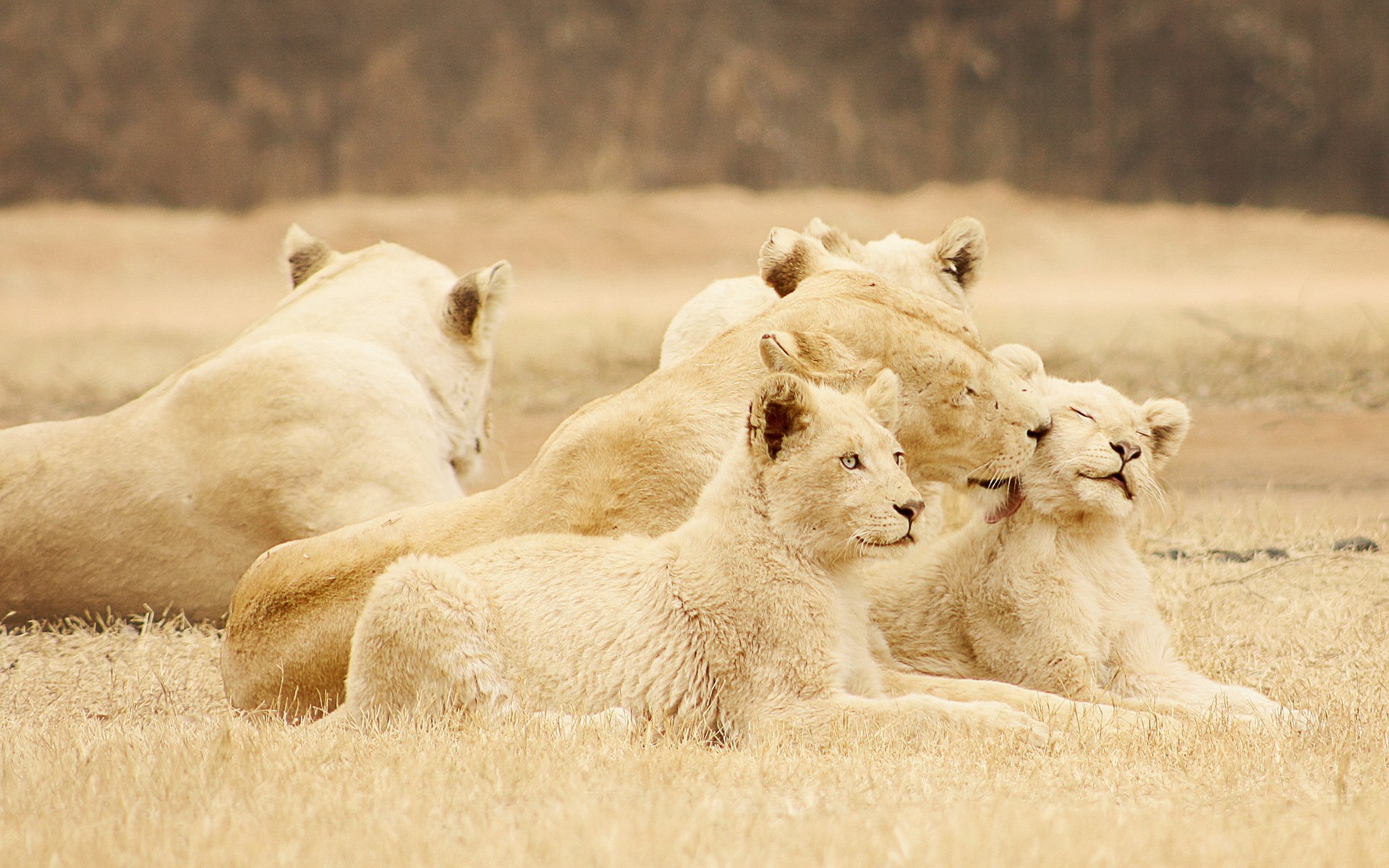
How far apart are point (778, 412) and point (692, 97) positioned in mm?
16995

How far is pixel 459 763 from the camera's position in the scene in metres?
3.51

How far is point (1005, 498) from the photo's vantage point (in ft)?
15.4

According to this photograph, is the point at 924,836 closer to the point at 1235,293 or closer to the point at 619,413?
the point at 619,413

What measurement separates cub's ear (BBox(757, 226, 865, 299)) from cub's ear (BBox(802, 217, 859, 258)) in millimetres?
1024

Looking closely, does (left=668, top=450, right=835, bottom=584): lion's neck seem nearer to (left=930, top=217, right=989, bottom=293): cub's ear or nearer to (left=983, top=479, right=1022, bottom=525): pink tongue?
(left=983, top=479, right=1022, bottom=525): pink tongue

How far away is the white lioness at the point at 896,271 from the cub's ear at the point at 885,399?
2075 millimetres

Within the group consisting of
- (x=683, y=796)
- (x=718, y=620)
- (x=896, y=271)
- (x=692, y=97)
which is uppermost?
(x=692, y=97)

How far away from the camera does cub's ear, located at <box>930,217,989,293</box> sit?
20.9ft

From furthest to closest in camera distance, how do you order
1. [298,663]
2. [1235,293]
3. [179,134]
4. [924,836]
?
[179,134], [1235,293], [298,663], [924,836]

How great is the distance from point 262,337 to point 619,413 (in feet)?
7.68

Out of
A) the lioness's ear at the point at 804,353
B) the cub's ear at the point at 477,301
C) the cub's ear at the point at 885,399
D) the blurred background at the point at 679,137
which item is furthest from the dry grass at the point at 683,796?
the blurred background at the point at 679,137

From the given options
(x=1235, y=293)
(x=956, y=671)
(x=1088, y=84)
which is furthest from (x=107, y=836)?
(x=1088, y=84)

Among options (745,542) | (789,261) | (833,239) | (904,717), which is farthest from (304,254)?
(904,717)

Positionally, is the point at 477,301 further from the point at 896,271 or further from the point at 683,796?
the point at 683,796
